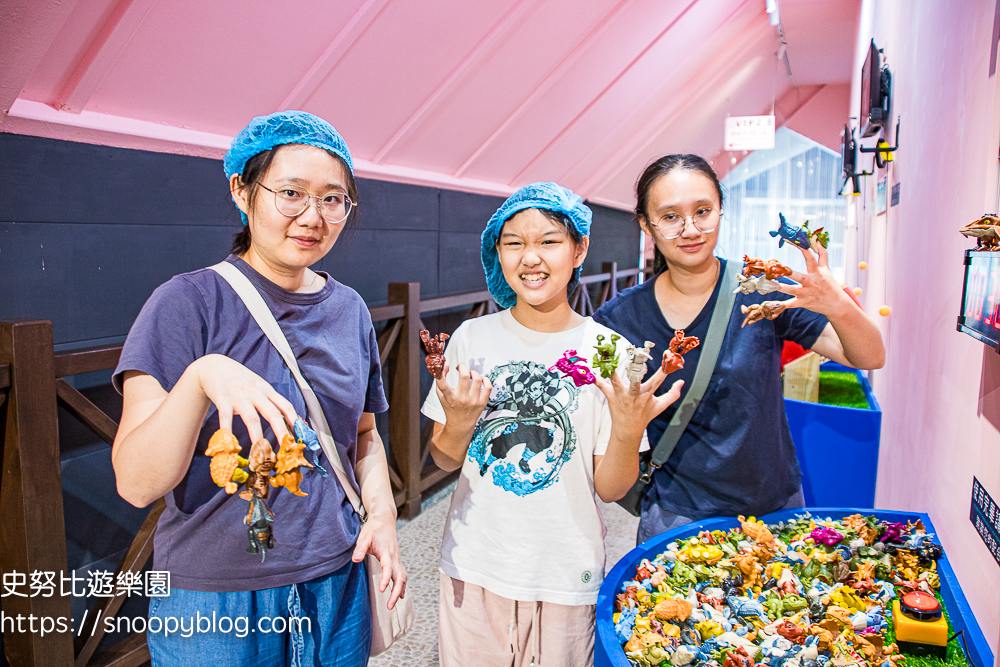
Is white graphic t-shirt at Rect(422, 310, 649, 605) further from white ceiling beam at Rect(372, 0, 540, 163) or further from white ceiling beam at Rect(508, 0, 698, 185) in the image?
white ceiling beam at Rect(508, 0, 698, 185)

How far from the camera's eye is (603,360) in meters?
1.10

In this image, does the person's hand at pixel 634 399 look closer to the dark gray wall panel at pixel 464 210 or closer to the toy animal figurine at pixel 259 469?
the toy animal figurine at pixel 259 469

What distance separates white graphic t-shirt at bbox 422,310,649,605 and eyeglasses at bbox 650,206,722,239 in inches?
11.4

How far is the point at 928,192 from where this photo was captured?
79.0 inches

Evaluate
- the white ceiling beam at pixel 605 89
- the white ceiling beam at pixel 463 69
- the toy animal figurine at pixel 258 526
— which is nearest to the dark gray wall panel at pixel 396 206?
the white ceiling beam at pixel 463 69

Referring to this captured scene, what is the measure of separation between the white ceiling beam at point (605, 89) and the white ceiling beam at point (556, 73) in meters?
0.76

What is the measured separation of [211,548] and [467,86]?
2.72 metres

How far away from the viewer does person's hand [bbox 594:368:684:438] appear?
109 cm

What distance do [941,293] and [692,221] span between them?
89cm

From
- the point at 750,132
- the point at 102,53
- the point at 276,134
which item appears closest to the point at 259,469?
the point at 276,134

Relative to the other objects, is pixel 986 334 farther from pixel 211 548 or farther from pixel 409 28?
pixel 409 28

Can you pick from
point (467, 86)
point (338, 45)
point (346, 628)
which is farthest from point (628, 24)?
point (346, 628)

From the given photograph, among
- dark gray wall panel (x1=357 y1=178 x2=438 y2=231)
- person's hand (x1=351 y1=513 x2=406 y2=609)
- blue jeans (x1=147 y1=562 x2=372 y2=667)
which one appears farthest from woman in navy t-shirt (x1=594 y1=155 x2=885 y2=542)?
dark gray wall panel (x1=357 y1=178 x2=438 y2=231)

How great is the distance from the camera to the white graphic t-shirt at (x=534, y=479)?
1.23m
